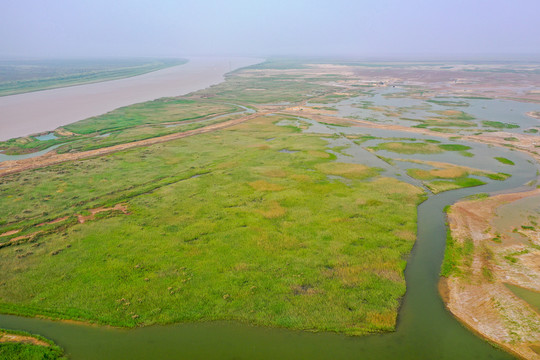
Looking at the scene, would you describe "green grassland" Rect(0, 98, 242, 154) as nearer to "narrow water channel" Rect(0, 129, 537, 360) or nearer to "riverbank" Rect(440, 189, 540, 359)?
"narrow water channel" Rect(0, 129, 537, 360)

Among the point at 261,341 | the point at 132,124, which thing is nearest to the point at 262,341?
the point at 261,341

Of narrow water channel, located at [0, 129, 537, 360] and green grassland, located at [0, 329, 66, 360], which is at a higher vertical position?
green grassland, located at [0, 329, 66, 360]

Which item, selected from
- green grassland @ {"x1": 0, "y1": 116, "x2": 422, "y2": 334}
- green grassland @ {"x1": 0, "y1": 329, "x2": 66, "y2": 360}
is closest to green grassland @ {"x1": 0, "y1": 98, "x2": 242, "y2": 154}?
green grassland @ {"x1": 0, "y1": 116, "x2": 422, "y2": 334}

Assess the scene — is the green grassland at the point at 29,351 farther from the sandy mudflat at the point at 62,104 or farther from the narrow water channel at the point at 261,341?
the sandy mudflat at the point at 62,104

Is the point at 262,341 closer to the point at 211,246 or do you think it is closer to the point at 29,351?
the point at 211,246

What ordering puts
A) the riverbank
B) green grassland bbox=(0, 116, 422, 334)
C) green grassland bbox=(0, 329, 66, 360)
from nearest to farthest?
green grassland bbox=(0, 329, 66, 360)
the riverbank
green grassland bbox=(0, 116, 422, 334)

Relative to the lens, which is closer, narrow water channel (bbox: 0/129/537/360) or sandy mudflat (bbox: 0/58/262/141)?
narrow water channel (bbox: 0/129/537/360)
